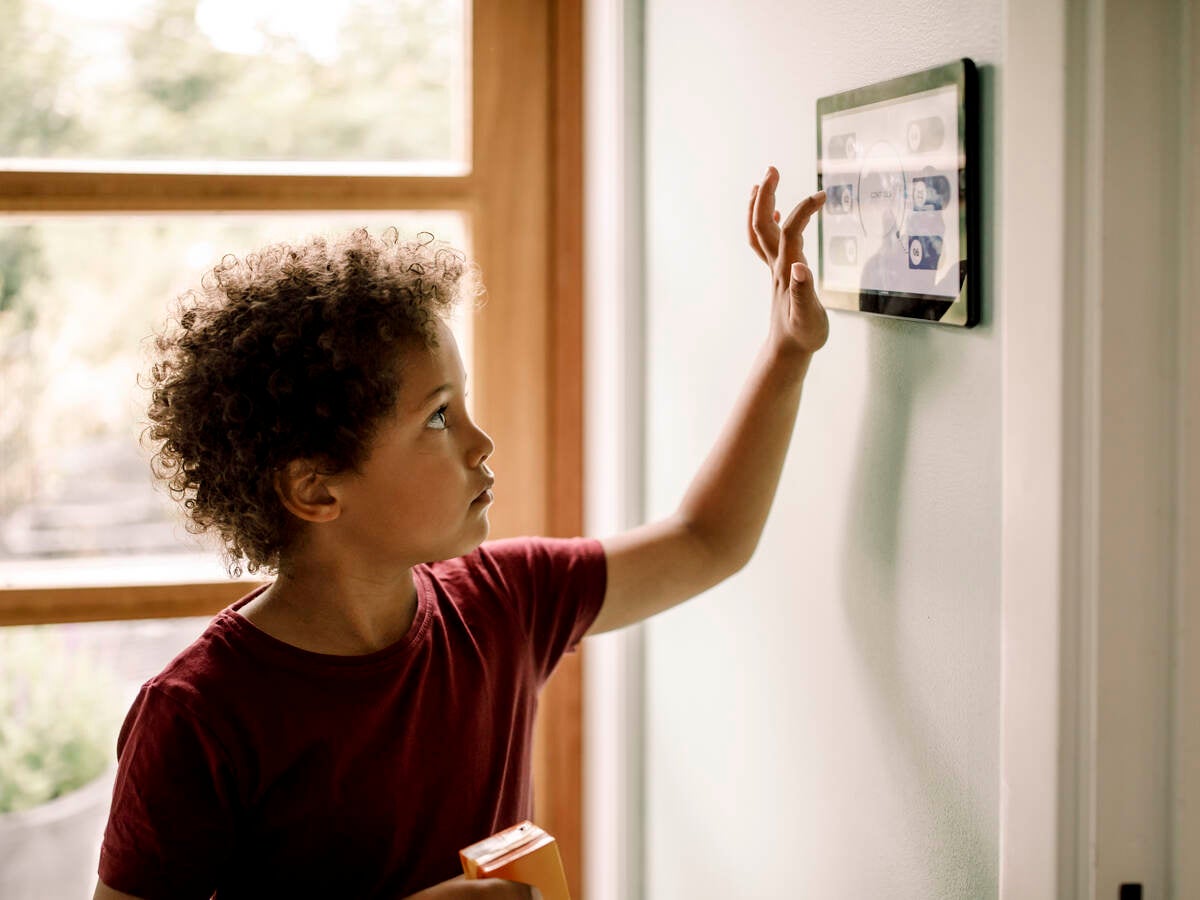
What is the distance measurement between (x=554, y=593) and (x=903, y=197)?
1.68 ft

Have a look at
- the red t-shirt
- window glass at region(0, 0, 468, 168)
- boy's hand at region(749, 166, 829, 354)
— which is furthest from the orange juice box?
window glass at region(0, 0, 468, 168)

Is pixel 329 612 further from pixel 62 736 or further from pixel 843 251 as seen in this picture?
pixel 62 736

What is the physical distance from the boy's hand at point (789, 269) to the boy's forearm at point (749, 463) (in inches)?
0.8

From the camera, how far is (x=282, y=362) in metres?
0.95

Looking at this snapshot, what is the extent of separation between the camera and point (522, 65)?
1.53 metres

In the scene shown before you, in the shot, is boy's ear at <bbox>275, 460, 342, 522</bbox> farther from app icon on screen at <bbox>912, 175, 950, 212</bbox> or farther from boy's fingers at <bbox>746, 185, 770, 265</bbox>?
app icon on screen at <bbox>912, 175, 950, 212</bbox>

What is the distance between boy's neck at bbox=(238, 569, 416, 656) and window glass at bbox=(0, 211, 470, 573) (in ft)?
1.73

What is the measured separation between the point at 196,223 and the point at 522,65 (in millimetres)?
456

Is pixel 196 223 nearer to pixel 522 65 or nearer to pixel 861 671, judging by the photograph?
pixel 522 65

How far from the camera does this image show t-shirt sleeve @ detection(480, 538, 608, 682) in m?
1.14

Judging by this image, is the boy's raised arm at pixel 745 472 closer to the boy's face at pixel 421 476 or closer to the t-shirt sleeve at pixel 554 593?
the t-shirt sleeve at pixel 554 593

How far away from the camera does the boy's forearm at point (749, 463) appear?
3.24 ft

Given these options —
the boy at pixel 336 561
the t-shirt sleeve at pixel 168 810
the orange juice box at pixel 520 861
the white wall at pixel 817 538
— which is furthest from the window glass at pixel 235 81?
the orange juice box at pixel 520 861

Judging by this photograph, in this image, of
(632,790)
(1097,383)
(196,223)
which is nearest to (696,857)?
(632,790)
